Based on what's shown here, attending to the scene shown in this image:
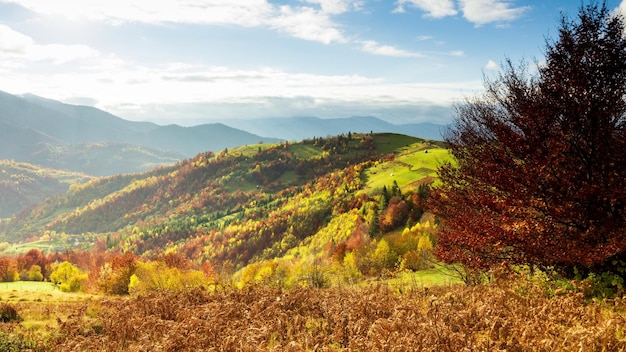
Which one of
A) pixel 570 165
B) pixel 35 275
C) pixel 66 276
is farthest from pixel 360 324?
pixel 35 275

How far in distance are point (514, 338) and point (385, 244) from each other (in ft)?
171

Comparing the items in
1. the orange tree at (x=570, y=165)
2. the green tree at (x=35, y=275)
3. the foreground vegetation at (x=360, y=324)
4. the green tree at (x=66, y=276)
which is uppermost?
the orange tree at (x=570, y=165)

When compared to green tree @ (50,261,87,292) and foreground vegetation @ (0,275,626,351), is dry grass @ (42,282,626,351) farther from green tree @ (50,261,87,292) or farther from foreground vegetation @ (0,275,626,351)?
green tree @ (50,261,87,292)

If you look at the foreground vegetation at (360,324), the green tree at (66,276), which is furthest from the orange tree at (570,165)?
the green tree at (66,276)

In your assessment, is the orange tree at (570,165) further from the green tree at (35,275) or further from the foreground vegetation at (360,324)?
the green tree at (35,275)

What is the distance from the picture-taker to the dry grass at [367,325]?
7.94 meters

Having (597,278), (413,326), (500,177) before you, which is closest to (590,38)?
(500,177)

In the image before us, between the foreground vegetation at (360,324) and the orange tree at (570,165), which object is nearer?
the foreground vegetation at (360,324)

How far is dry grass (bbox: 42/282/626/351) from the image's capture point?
794cm

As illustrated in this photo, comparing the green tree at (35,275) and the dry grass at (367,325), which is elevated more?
the dry grass at (367,325)

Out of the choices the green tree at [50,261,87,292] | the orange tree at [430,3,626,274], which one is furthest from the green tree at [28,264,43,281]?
the orange tree at [430,3,626,274]

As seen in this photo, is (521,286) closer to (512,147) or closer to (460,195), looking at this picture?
(512,147)

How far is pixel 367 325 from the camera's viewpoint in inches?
388

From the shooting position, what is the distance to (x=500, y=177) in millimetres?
15148
